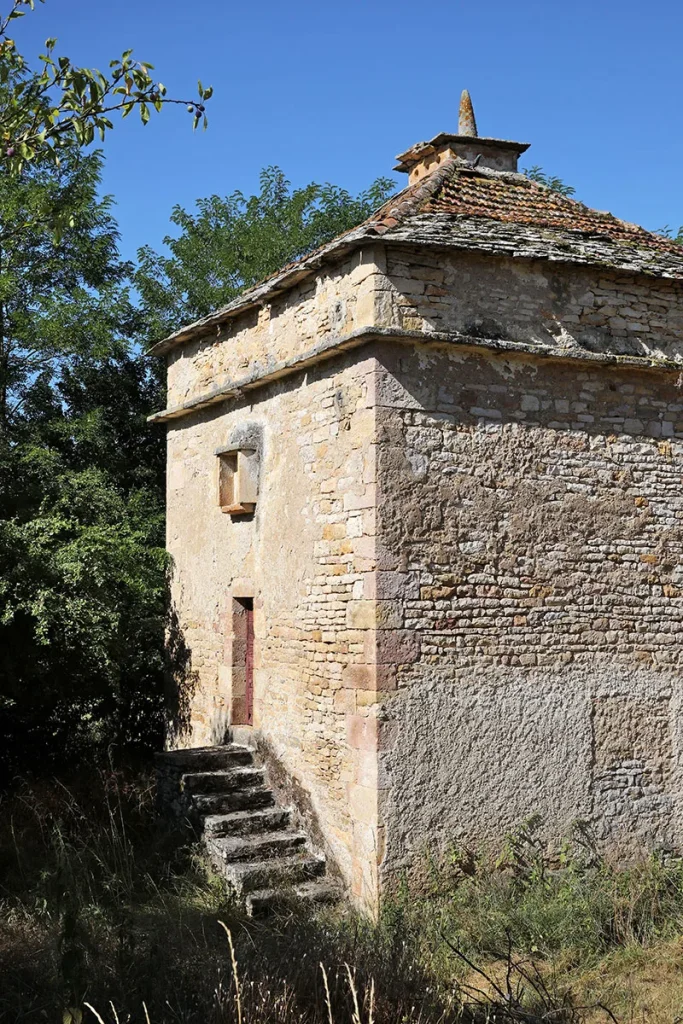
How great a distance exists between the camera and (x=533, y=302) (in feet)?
Answer: 28.1

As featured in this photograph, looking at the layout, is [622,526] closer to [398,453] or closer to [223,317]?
[398,453]

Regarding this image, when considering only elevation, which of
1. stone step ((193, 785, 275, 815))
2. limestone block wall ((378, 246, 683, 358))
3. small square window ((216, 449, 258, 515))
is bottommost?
stone step ((193, 785, 275, 815))

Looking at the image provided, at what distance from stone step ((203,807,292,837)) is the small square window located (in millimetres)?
2897

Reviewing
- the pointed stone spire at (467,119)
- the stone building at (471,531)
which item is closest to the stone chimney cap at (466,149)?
the pointed stone spire at (467,119)

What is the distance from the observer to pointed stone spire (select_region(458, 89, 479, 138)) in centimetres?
1074

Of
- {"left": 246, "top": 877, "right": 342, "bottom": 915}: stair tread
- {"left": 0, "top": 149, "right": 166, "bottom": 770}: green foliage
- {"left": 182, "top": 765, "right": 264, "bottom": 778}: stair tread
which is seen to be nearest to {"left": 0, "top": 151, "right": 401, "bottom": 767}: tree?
{"left": 0, "top": 149, "right": 166, "bottom": 770}: green foliage

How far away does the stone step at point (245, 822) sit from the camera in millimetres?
8789

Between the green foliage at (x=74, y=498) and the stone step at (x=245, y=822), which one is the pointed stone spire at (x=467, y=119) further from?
the stone step at (x=245, y=822)

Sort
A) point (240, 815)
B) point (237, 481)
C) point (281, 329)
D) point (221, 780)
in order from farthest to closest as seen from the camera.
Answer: point (237, 481) < point (281, 329) < point (221, 780) < point (240, 815)

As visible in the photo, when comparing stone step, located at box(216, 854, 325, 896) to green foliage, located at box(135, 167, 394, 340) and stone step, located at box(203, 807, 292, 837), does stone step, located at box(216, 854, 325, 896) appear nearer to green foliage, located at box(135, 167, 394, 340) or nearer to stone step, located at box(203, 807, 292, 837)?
stone step, located at box(203, 807, 292, 837)

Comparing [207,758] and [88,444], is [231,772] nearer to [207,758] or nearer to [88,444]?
[207,758]

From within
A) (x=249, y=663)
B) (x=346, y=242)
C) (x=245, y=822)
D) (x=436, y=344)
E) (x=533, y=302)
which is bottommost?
(x=245, y=822)

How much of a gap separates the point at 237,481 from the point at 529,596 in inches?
129

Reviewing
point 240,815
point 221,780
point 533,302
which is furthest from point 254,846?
point 533,302
